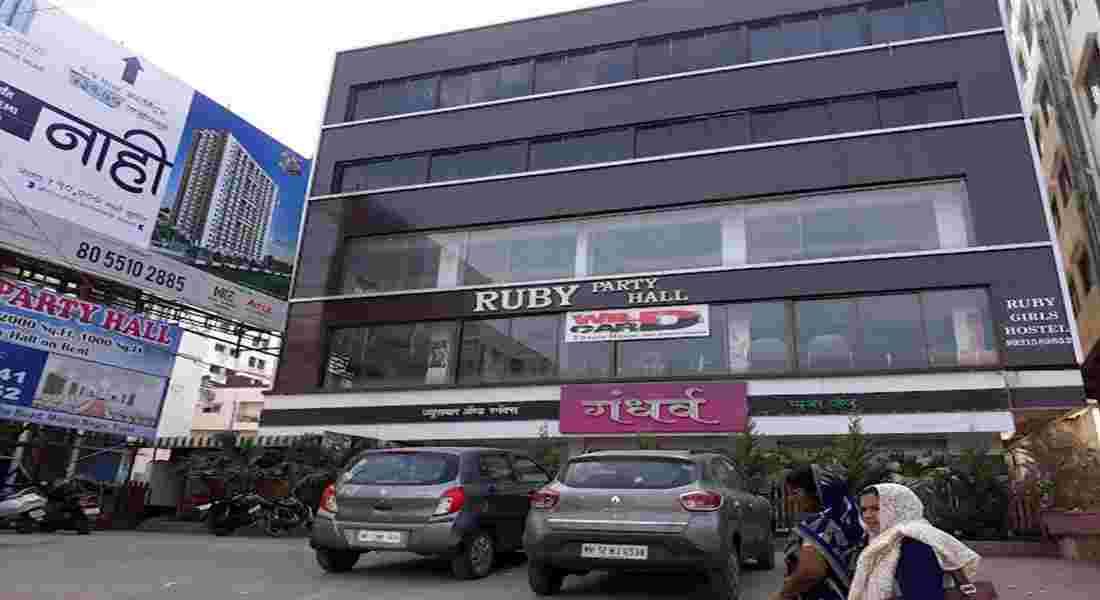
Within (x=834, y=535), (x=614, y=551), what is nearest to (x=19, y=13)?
(x=614, y=551)

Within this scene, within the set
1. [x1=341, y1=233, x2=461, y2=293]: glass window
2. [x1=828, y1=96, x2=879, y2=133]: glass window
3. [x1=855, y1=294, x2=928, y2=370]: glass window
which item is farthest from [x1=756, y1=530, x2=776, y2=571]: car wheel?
[x1=341, y1=233, x2=461, y2=293]: glass window

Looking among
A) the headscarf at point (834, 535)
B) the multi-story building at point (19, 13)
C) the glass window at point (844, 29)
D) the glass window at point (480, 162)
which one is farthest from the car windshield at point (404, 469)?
the multi-story building at point (19, 13)

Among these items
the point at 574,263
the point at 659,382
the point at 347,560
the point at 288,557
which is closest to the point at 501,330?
the point at 574,263

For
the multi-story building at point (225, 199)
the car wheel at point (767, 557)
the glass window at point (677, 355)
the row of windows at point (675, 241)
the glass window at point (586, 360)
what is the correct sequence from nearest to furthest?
the car wheel at point (767, 557)
the row of windows at point (675, 241)
the glass window at point (677, 355)
the glass window at point (586, 360)
the multi-story building at point (225, 199)

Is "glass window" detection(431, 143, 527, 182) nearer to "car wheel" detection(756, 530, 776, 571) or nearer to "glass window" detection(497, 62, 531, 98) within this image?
"glass window" detection(497, 62, 531, 98)

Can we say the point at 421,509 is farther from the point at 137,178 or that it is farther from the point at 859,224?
the point at 137,178

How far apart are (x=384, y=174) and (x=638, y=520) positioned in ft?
70.3

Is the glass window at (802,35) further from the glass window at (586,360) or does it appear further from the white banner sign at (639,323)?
the glass window at (586,360)

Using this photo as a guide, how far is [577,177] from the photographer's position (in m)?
23.0

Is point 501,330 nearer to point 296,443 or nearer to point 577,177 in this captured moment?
point 577,177

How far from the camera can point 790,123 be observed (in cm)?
2152

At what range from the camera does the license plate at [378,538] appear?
26.9ft

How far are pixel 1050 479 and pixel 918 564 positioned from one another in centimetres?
1095

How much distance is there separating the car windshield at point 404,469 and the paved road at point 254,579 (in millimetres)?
1108
